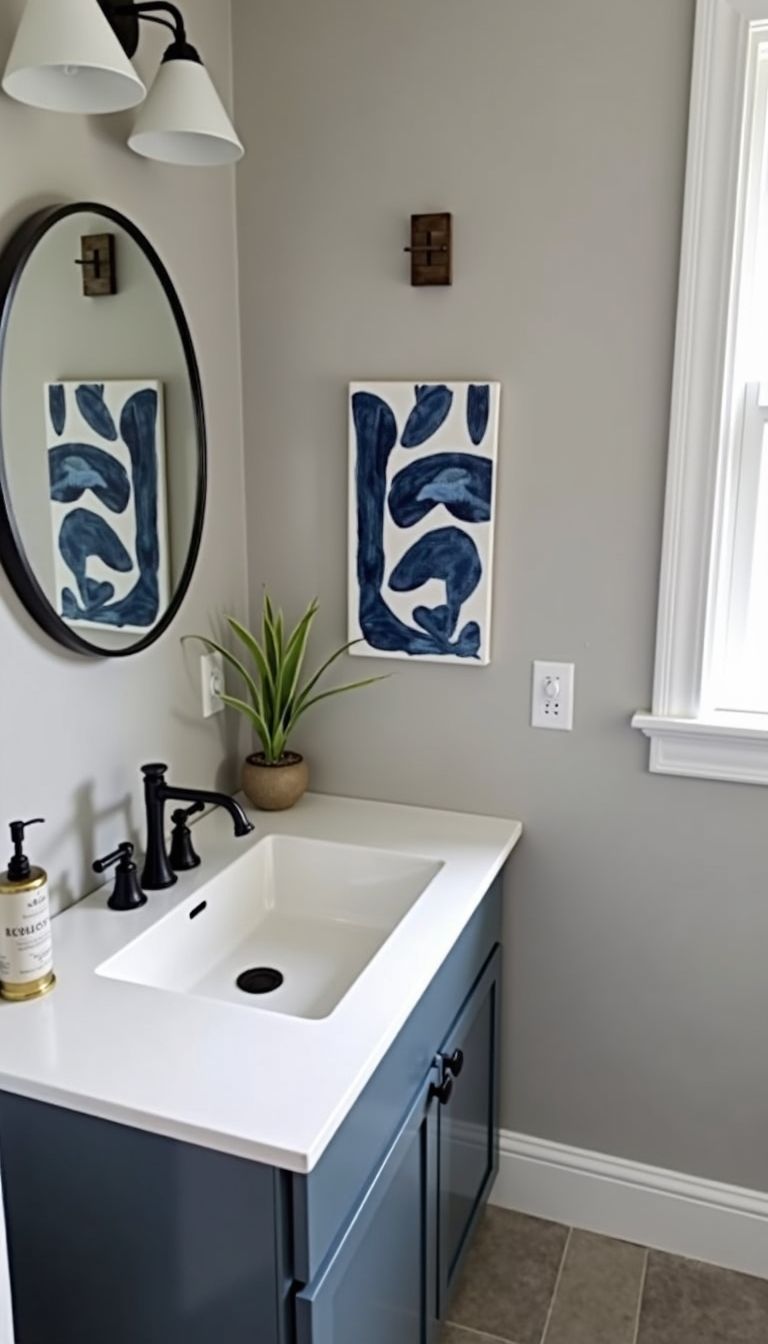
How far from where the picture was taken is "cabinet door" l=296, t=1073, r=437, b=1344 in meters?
1.23

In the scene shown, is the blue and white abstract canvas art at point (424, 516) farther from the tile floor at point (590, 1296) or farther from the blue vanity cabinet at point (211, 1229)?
the tile floor at point (590, 1296)

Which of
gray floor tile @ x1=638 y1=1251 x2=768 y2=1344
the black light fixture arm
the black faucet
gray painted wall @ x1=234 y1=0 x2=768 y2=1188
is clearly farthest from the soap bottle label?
gray floor tile @ x1=638 y1=1251 x2=768 y2=1344

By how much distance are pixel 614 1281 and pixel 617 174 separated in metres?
1.96

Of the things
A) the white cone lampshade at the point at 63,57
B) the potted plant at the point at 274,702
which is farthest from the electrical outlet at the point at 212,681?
the white cone lampshade at the point at 63,57

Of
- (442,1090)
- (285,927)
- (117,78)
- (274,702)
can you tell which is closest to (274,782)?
(274,702)

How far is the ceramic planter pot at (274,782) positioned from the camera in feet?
6.52

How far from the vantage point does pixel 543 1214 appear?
2.13m

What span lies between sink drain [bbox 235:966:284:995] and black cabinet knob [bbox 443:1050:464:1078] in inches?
11.1

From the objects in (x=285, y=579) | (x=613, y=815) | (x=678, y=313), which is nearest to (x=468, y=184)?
(x=678, y=313)

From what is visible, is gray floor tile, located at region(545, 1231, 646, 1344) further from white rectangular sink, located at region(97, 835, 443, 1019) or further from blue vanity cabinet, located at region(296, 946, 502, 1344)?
white rectangular sink, located at region(97, 835, 443, 1019)

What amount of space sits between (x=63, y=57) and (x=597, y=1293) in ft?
7.00

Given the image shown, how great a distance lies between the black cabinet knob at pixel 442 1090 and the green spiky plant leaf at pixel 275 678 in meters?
0.68

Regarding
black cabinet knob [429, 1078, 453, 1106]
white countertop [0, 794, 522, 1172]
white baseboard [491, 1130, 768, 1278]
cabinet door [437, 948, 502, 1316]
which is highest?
white countertop [0, 794, 522, 1172]

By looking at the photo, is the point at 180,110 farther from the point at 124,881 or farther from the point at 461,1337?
the point at 461,1337
